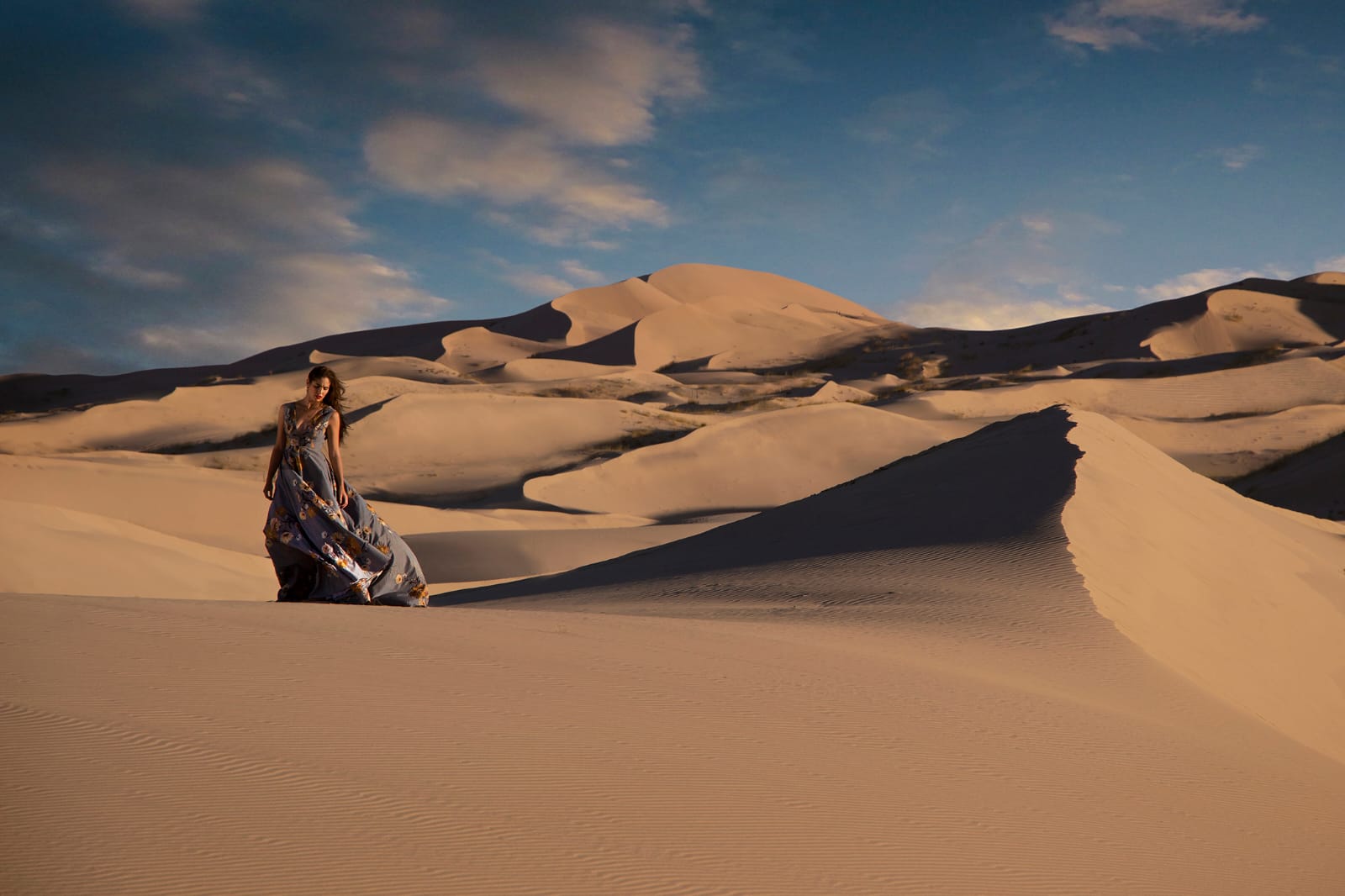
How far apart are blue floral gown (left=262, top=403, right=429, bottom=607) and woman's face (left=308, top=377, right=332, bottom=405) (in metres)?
0.09

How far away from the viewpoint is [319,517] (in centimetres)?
605

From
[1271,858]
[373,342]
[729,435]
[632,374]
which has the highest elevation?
[373,342]

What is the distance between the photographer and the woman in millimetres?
6059

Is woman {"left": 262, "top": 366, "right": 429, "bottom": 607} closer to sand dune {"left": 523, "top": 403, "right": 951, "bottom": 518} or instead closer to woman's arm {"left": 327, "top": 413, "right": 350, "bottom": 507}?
woman's arm {"left": 327, "top": 413, "right": 350, "bottom": 507}

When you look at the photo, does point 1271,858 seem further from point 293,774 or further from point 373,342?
point 373,342

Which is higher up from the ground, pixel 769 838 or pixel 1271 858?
pixel 769 838

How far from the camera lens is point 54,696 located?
3018mm

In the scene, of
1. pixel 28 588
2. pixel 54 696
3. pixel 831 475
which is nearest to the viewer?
pixel 54 696

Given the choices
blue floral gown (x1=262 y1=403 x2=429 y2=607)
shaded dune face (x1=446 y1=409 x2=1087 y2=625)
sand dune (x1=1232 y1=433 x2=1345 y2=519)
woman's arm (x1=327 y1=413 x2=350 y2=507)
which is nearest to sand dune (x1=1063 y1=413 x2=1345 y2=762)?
shaded dune face (x1=446 y1=409 x2=1087 y2=625)

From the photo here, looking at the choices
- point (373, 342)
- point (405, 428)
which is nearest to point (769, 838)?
point (405, 428)

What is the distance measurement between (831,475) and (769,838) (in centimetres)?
2257

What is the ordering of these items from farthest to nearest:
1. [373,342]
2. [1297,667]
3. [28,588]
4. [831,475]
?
[373,342], [831,475], [28,588], [1297,667]

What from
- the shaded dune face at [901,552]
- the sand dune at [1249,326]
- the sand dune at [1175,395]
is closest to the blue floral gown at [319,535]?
the shaded dune face at [901,552]

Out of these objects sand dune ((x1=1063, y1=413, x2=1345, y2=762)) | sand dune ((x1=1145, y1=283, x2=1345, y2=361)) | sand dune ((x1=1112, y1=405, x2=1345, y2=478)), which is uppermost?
sand dune ((x1=1145, y1=283, x2=1345, y2=361))
